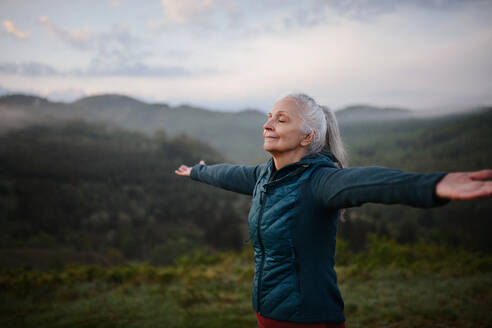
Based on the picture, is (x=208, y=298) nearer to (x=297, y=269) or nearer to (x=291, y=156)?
(x=297, y=269)

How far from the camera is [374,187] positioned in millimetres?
1518

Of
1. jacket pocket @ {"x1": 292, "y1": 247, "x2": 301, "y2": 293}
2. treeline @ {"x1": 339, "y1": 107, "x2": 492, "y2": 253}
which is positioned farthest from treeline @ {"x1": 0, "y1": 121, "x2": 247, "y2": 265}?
jacket pocket @ {"x1": 292, "y1": 247, "x2": 301, "y2": 293}

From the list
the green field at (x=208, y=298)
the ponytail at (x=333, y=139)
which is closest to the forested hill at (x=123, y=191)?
the green field at (x=208, y=298)

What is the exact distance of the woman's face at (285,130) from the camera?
208 cm

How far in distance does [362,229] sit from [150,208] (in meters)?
55.1

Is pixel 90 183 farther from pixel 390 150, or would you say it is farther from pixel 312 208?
pixel 390 150

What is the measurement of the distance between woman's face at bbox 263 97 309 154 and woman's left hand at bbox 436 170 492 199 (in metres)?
0.89

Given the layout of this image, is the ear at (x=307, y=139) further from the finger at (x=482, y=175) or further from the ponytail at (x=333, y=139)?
the finger at (x=482, y=175)

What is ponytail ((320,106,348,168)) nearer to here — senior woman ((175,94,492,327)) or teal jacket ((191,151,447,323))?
senior woman ((175,94,492,327))

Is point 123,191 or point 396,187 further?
point 123,191

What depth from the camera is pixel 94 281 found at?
8.80 meters

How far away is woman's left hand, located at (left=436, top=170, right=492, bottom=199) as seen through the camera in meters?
1.27

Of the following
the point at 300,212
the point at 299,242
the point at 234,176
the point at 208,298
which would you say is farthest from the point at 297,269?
the point at 208,298

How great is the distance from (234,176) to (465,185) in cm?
180
